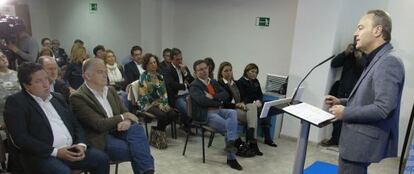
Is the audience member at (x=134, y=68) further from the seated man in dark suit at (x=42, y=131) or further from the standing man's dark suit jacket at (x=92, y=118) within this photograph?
the seated man in dark suit at (x=42, y=131)

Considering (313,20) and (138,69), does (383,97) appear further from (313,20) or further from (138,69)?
(138,69)

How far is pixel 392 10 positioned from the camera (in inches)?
148

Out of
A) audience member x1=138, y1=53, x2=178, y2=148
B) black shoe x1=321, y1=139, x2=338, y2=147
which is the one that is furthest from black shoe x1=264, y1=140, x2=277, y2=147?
audience member x1=138, y1=53, x2=178, y2=148

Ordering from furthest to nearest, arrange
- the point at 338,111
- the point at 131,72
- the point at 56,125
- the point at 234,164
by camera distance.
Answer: the point at 131,72 → the point at 234,164 → the point at 56,125 → the point at 338,111

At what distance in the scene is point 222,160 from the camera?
3611 mm

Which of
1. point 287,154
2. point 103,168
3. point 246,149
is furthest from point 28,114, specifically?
point 287,154

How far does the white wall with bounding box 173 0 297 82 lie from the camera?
4582mm

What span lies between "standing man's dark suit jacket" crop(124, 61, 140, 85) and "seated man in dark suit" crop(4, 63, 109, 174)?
90.0 inches

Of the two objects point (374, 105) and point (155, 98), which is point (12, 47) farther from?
point (374, 105)

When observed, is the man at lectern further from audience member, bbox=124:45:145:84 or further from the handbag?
audience member, bbox=124:45:145:84

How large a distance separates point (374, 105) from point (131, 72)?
11.5ft

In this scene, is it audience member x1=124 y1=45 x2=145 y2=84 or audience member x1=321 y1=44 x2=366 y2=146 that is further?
audience member x1=124 y1=45 x2=145 y2=84

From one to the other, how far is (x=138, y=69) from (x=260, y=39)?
5.87 ft

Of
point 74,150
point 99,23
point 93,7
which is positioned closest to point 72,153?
point 74,150
